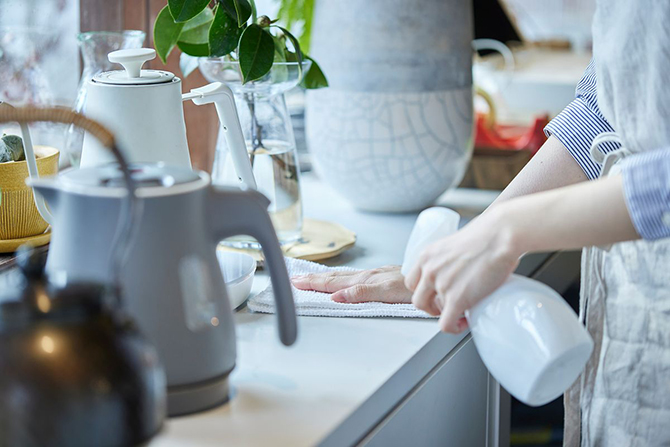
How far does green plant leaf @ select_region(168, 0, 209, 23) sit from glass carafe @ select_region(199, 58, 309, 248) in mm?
128

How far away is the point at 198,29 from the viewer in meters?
1.09

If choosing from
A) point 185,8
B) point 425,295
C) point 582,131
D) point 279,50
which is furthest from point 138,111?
point 582,131

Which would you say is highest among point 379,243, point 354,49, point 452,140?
point 354,49

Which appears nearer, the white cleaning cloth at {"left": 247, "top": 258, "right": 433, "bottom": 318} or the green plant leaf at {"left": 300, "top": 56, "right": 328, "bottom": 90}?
the white cleaning cloth at {"left": 247, "top": 258, "right": 433, "bottom": 318}

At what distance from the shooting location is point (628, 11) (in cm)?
77

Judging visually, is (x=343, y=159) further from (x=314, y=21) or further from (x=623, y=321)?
(x=623, y=321)

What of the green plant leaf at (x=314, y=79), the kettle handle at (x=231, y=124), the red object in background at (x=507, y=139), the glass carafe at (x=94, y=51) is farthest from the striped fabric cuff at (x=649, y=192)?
the red object in background at (x=507, y=139)

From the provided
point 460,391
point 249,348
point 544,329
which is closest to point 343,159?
point 460,391

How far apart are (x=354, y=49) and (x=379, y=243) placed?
294mm

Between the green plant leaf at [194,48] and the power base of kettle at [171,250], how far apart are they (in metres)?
0.48

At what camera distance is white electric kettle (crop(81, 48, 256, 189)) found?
2.88 ft

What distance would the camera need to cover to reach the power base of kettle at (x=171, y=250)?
1.98 feet

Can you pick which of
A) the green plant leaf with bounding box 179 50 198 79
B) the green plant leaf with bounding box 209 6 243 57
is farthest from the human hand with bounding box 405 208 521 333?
the green plant leaf with bounding box 179 50 198 79

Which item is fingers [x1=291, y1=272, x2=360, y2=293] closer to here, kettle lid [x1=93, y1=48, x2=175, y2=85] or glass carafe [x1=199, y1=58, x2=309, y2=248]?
glass carafe [x1=199, y1=58, x2=309, y2=248]
